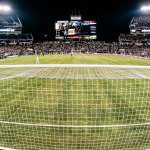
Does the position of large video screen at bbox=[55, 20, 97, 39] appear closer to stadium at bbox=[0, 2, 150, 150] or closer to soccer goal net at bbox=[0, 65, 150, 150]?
stadium at bbox=[0, 2, 150, 150]

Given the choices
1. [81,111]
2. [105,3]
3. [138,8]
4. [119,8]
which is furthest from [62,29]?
[81,111]

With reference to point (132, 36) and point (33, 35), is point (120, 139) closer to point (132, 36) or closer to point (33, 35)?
point (132, 36)

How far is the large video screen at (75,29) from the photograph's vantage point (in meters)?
61.5

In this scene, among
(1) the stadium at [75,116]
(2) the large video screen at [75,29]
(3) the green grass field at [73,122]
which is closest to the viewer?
(1) the stadium at [75,116]

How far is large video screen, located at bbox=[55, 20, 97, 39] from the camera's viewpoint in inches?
2421

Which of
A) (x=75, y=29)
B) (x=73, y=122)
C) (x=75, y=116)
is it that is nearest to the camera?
(x=73, y=122)

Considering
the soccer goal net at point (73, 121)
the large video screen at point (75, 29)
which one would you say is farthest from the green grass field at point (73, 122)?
the large video screen at point (75, 29)

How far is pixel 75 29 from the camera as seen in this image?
61.7 meters

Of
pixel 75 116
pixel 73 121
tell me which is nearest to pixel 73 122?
pixel 73 121

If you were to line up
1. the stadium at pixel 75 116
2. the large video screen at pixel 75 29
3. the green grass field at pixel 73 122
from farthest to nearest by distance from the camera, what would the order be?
the large video screen at pixel 75 29 → the green grass field at pixel 73 122 → the stadium at pixel 75 116

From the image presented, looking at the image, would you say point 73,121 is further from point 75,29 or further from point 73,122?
point 75,29

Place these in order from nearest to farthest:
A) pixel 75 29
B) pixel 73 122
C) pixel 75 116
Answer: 1. pixel 73 122
2. pixel 75 116
3. pixel 75 29

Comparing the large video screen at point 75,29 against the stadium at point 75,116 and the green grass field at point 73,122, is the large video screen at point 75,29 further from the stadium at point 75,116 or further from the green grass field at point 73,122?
the green grass field at point 73,122

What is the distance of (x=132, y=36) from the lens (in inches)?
2594
